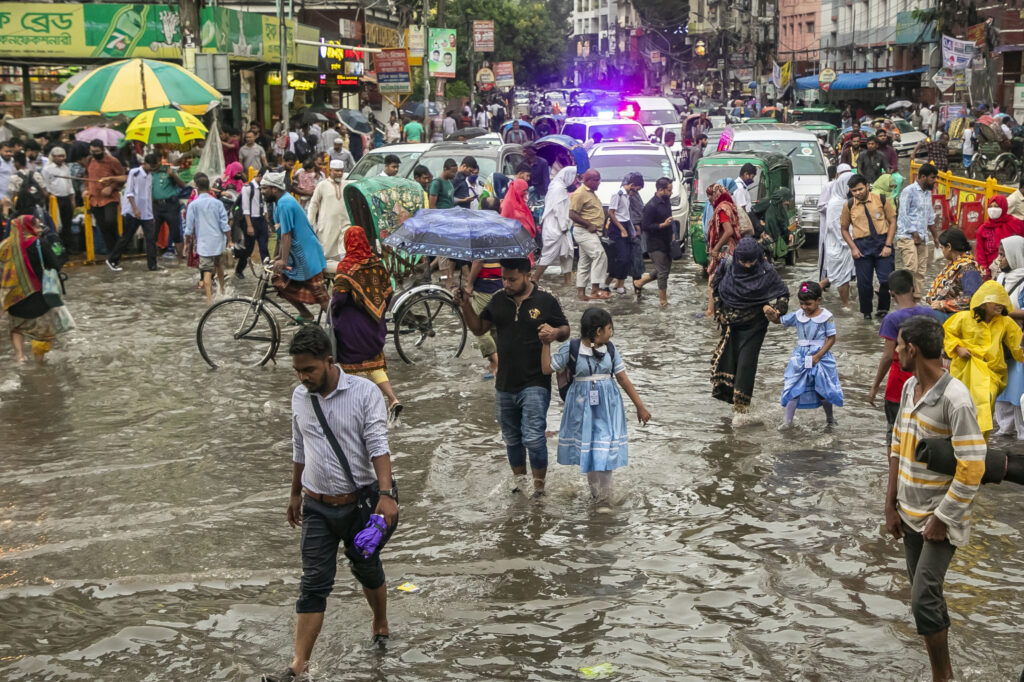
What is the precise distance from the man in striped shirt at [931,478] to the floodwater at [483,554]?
2.13 ft

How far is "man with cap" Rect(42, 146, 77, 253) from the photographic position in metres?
18.2

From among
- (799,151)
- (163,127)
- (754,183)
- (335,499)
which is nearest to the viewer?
(335,499)

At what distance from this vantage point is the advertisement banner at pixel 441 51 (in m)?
34.9

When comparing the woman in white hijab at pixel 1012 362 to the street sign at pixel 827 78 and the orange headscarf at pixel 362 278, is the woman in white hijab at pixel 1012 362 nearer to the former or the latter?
the orange headscarf at pixel 362 278

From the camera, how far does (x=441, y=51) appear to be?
3503cm

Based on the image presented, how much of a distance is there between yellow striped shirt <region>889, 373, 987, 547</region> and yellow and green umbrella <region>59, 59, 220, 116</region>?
1622 centimetres

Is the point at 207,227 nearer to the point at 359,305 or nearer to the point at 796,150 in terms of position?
the point at 359,305

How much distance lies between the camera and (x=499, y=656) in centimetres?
581

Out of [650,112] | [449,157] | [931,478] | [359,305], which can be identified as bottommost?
[931,478]

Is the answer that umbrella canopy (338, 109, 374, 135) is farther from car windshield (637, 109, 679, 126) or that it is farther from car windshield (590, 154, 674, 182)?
car windshield (590, 154, 674, 182)

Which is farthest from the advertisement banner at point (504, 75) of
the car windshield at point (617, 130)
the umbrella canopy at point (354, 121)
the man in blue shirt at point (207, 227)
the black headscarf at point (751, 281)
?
the black headscarf at point (751, 281)

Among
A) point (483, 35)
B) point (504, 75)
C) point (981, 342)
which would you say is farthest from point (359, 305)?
point (504, 75)

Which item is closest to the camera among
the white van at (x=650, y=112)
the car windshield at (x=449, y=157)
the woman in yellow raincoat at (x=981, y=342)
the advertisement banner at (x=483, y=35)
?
the woman in yellow raincoat at (x=981, y=342)

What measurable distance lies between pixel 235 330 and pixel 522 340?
5208 millimetres
